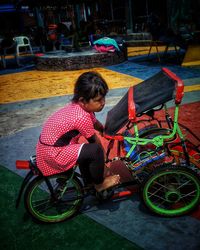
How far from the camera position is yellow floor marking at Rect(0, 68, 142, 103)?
25.6ft

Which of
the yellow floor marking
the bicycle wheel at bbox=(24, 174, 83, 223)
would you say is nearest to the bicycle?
the bicycle wheel at bbox=(24, 174, 83, 223)

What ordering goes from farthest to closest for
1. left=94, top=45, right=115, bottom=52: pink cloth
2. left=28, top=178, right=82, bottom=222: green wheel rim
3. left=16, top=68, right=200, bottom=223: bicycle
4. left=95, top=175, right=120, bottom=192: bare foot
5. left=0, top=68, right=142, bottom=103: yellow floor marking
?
left=94, top=45, right=115, bottom=52: pink cloth
left=0, top=68, right=142, bottom=103: yellow floor marking
left=28, top=178, right=82, bottom=222: green wheel rim
left=95, top=175, right=120, bottom=192: bare foot
left=16, top=68, right=200, bottom=223: bicycle

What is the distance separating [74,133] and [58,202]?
2.44 ft

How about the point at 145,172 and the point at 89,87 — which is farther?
the point at 145,172

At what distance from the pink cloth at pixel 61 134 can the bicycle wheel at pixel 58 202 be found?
187 mm

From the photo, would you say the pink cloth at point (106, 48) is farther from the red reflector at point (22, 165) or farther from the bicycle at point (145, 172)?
the red reflector at point (22, 165)

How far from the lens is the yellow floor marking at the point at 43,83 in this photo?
779 centimetres

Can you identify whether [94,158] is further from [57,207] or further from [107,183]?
[57,207]

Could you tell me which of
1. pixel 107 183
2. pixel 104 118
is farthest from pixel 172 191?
pixel 104 118

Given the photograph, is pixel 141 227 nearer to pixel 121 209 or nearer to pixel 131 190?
pixel 121 209

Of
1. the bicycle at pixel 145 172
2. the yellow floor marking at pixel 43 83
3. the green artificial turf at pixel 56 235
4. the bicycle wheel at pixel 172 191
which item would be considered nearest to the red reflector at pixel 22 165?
the bicycle at pixel 145 172

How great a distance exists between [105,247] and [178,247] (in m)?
0.63

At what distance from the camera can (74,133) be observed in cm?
244

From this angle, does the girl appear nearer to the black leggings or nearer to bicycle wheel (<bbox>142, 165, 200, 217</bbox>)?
the black leggings
